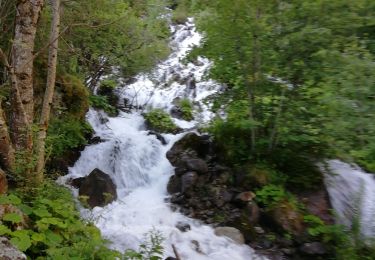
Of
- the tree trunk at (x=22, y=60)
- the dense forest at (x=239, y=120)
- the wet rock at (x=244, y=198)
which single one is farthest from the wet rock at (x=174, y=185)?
the tree trunk at (x=22, y=60)

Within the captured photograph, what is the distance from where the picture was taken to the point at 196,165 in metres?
8.13

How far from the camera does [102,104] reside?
11.7 meters

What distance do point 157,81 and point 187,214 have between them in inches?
317

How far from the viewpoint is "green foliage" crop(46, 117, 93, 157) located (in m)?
7.46

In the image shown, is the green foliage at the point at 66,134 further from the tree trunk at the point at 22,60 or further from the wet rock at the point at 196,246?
the wet rock at the point at 196,246

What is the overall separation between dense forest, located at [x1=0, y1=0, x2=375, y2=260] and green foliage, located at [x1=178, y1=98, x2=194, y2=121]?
332 centimetres

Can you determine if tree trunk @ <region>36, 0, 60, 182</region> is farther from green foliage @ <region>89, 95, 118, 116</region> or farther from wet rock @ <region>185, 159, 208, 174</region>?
green foliage @ <region>89, 95, 118, 116</region>

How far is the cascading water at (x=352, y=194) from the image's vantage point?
6097 millimetres

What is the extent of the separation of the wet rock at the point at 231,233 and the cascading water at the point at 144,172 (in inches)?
3.2

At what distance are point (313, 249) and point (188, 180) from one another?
285 cm

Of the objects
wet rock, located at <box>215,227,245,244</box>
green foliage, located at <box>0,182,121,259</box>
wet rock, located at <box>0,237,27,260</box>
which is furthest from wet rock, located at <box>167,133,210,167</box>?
wet rock, located at <box>0,237,27,260</box>

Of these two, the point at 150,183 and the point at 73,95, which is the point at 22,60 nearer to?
the point at 73,95

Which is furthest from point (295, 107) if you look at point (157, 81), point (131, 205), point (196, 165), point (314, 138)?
point (157, 81)

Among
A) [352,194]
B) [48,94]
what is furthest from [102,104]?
[352,194]
